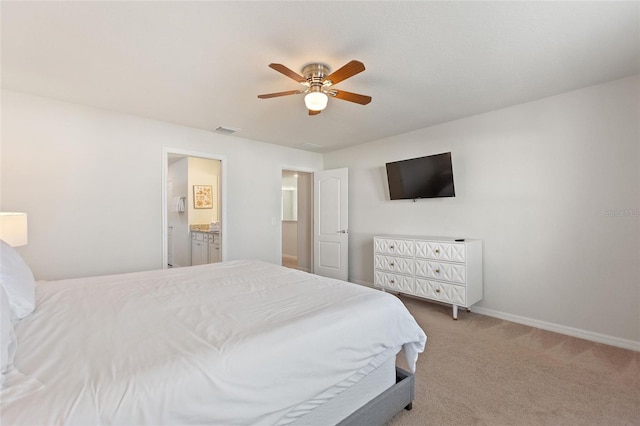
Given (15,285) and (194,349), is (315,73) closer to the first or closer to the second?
(194,349)

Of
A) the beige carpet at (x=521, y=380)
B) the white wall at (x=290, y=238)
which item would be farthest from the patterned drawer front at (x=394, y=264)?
the white wall at (x=290, y=238)

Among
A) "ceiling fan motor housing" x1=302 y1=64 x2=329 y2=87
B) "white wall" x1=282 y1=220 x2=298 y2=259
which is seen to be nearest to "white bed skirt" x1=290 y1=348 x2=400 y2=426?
"ceiling fan motor housing" x1=302 y1=64 x2=329 y2=87

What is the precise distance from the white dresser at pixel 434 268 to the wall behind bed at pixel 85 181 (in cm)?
296

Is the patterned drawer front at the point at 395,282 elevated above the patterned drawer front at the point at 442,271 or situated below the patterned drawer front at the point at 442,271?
below

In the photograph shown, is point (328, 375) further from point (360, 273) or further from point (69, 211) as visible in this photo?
point (360, 273)

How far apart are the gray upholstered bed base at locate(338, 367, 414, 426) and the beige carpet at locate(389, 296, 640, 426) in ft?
0.39

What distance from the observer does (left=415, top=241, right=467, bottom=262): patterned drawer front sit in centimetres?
326

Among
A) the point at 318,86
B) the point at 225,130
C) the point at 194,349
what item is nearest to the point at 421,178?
the point at 318,86

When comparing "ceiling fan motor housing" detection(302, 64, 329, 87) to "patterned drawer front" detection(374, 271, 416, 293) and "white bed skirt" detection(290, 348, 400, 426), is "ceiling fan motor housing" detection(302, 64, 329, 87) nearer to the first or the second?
"white bed skirt" detection(290, 348, 400, 426)

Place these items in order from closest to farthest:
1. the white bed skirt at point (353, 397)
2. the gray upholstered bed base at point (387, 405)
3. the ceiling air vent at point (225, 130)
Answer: the white bed skirt at point (353, 397) → the gray upholstered bed base at point (387, 405) → the ceiling air vent at point (225, 130)

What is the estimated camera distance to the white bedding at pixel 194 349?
872 millimetres

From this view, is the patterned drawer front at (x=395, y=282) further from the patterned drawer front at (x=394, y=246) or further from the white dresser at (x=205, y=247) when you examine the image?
the white dresser at (x=205, y=247)

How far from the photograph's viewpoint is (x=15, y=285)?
144 centimetres

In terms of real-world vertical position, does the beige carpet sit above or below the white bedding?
below
